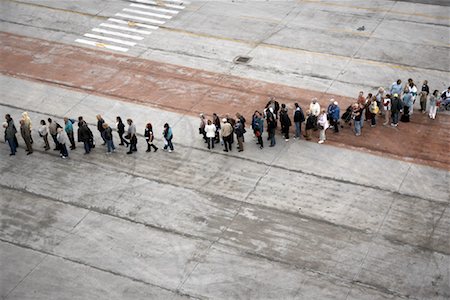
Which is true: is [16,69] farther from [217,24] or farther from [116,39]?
[217,24]

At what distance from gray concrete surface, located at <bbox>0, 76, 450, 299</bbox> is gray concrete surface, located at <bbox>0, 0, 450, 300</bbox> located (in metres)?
0.05

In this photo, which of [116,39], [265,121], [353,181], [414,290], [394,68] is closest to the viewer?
[414,290]

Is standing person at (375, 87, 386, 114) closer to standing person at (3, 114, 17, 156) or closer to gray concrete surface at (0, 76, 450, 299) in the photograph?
gray concrete surface at (0, 76, 450, 299)

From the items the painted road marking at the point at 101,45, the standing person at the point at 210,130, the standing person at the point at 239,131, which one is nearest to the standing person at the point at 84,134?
the standing person at the point at 210,130

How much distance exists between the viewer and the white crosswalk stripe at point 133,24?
34156 mm

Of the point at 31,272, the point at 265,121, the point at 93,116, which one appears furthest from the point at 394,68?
the point at 31,272

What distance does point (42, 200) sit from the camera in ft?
77.5

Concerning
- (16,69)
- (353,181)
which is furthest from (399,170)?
(16,69)

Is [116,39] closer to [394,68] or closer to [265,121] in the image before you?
[265,121]

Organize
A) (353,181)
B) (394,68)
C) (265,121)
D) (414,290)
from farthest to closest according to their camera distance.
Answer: (394,68) < (265,121) < (353,181) < (414,290)

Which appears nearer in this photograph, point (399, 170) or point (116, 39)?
point (399, 170)

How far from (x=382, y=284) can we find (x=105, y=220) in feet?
29.4

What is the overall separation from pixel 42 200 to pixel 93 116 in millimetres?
5643

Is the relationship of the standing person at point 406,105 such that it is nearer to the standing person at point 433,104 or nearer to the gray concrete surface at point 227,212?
the standing person at point 433,104
